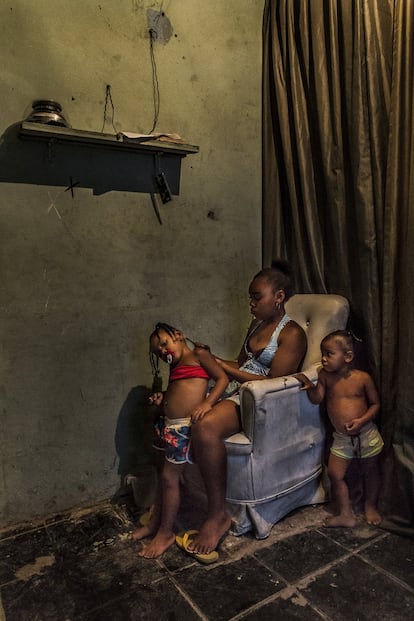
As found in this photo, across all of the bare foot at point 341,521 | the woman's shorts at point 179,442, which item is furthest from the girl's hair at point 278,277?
the bare foot at point 341,521

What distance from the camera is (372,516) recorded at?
6.56ft

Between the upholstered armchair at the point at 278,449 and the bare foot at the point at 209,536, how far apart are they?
0.27 ft

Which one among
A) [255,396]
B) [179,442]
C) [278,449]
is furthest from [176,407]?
[278,449]

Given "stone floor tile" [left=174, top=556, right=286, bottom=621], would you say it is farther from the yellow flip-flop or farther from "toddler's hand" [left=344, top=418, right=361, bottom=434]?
"toddler's hand" [left=344, top=418, right=361, bottom=434]

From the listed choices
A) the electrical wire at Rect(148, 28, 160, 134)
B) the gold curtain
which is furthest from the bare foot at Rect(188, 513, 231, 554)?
the electrical wire at Rect(148, 28, 160, 134)

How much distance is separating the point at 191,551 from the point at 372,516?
2.70 ft

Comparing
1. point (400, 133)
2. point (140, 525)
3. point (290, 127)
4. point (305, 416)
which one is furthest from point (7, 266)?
point (400, 133)

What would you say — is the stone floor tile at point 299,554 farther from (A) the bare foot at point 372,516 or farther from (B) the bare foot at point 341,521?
(A) the bare foot at point 372,516

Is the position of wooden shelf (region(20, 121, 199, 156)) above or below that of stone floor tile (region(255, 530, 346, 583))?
above

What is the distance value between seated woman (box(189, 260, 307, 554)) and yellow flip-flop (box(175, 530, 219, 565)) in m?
0.02

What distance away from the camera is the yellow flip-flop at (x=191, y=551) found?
1.75m

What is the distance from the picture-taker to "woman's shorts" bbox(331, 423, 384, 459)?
2.00 meters

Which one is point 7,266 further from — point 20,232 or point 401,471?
point 401,471

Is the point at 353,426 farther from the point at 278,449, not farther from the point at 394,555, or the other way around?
the point at 394,555
